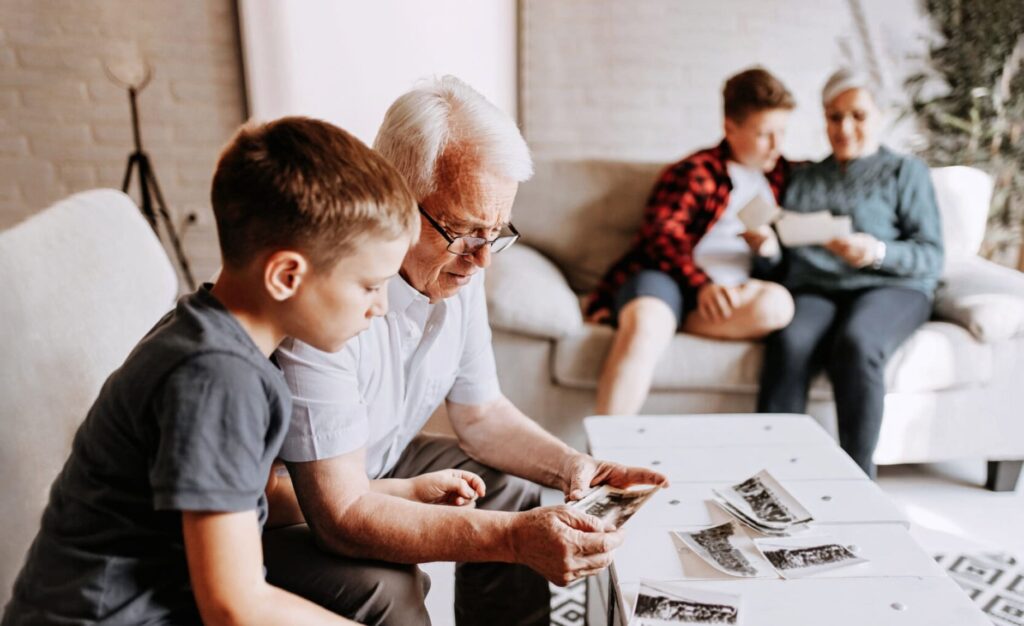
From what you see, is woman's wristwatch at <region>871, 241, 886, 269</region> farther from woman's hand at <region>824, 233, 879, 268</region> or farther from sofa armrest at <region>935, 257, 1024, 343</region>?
sofa armrest at <region>935, 257, 1024, 343</region>

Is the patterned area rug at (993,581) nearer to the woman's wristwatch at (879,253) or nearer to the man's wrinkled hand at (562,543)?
the woman's wristwatch at (879,253)

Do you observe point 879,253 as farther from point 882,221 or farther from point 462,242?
point 462,242

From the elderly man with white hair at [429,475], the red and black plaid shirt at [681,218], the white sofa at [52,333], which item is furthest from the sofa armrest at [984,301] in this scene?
the white sofa at [52,333]

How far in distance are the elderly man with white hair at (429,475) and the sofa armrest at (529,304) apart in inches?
31.8

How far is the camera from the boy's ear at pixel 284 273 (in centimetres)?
80

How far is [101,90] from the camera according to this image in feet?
11.0

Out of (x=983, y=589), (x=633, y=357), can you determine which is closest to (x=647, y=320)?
(x=633, y=357)

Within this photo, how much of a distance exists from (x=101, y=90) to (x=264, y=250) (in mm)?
3119

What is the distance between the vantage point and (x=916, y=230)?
2.29 m

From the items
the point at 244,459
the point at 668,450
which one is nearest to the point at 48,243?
the point at 244,459

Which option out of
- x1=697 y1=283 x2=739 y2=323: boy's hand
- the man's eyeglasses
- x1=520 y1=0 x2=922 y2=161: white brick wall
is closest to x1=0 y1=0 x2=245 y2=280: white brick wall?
x1=520 y1=0 x2=922 y2=161: white brick wall

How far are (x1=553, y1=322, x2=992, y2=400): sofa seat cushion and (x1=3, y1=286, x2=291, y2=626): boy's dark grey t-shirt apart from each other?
4.71 feet

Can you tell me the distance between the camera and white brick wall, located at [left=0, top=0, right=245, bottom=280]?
10.8 feet

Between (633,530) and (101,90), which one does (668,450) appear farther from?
(101,90)
